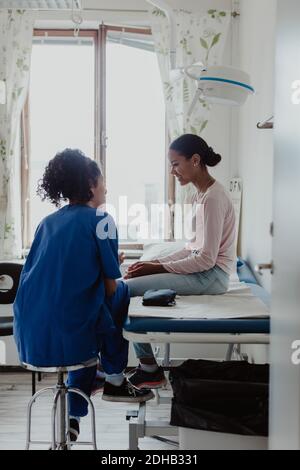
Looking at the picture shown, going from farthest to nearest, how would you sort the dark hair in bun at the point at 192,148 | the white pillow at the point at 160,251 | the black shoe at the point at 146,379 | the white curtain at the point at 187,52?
the white curtain at the point at 187,52 → the white pillow at the point at 160,251 → the dark hair in bun at the point at 192,148 → the black shoe at the point at 146,379

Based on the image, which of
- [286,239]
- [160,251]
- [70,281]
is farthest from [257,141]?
[286,239]

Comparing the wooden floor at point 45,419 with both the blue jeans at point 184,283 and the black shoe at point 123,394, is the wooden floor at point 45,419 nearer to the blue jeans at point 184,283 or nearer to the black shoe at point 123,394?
the black shoe at point 123,394

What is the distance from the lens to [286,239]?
4.25 ft

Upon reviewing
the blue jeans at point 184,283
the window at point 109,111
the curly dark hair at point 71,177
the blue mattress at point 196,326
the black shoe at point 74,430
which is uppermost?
the window at point 109,111

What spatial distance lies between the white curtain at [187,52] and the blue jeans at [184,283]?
124 centimetres

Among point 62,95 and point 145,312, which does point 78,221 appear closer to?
point 145,312

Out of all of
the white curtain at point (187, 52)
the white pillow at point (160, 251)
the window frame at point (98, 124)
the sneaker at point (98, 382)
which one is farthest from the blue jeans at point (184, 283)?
the window frame at point (98, 124)

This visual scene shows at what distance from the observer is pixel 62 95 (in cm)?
358

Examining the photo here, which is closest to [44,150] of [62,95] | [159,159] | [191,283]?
[62,95]

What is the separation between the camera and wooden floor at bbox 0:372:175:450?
2.36 meters

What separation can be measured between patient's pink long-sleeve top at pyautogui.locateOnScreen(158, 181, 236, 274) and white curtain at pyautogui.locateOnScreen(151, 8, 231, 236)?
1127 millimetres

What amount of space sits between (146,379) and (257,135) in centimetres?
136

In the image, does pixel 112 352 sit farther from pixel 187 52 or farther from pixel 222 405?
pixel 187 52

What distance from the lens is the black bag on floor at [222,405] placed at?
163 centimetres
